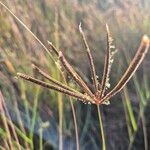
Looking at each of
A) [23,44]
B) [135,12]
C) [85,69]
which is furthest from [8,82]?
[135,12]

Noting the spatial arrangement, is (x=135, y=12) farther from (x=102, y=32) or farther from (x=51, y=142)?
(x=51, y=142)

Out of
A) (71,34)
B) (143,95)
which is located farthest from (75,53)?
(143,95)

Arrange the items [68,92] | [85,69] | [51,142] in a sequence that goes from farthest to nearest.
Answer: [85,69]
[51,142]
[68,92]

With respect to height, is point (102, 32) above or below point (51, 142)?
above

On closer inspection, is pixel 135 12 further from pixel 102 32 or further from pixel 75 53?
pixel 75 53

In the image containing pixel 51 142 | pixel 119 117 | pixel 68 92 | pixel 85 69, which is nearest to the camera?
pixel 68 92

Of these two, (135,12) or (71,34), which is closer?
(71,34)

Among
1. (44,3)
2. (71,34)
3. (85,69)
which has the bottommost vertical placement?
(85,69)
